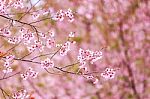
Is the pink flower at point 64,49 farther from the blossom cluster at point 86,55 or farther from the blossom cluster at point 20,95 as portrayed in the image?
the blossom cluster at point 20,95

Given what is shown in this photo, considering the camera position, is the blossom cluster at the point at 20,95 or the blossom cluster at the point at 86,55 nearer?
the blossom cluster at the point at 20,95

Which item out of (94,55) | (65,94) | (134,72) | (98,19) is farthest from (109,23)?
(94,55)

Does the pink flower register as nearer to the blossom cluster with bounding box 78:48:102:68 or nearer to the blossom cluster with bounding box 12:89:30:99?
the blossom cluster with bounding box 78:48:102:68

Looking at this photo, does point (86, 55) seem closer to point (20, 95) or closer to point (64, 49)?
point (64, 49)

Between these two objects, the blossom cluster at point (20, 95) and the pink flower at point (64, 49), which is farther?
the pink flower at point (64, 49)

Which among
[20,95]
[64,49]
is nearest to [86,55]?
[64,49]

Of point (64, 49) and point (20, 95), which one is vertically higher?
point (64, 49)

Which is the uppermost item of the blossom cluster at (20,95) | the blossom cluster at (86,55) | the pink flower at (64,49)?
the pink flower at (64,49)

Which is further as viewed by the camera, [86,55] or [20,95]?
[86,55]

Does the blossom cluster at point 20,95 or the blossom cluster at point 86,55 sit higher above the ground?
the blossom cluster at point 86,55

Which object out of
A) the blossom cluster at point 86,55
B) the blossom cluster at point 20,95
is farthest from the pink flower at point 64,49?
the blossom cluster at point 20,95

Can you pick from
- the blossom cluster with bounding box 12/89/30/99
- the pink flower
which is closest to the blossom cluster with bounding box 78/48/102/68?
the pink flower

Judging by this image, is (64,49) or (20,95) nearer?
(20,95)

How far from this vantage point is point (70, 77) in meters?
12.3
